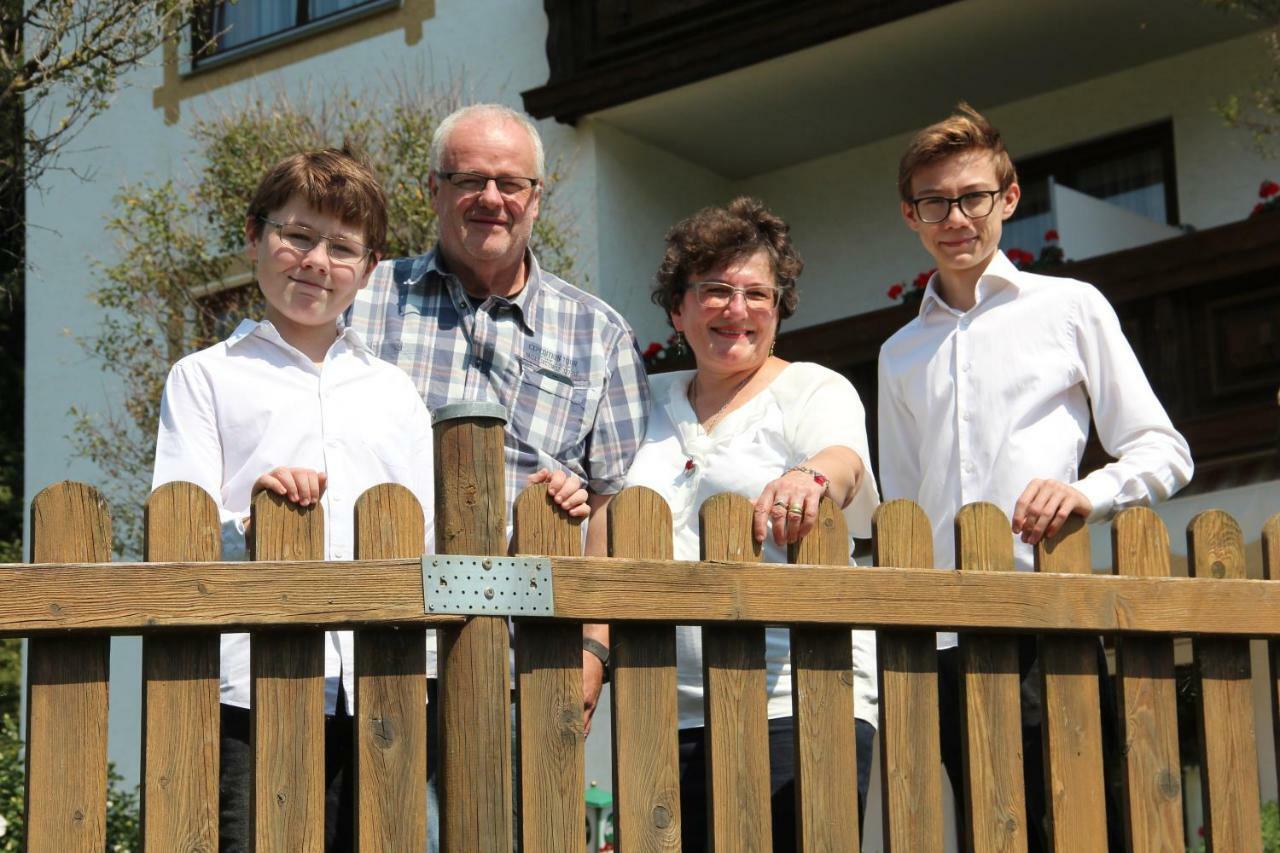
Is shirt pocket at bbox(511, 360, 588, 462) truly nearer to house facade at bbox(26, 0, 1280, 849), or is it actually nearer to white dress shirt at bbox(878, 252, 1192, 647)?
white dress shirt at bbox(878, 252, 1192, 647)

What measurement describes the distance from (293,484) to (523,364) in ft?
3.84

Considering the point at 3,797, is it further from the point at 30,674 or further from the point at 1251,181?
the point at 1251,181

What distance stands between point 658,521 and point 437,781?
1.93ft

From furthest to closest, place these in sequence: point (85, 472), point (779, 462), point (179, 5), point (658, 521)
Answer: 1. point (85, 472)
2. point (179, 5)
3. point (779, 462)
4. point (658, 521)

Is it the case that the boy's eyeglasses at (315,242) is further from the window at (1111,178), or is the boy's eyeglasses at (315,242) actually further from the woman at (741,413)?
the window at (1111,178)

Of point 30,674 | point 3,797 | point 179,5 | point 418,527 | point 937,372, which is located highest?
point 179,5

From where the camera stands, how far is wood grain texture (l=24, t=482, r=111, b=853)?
10.2ft

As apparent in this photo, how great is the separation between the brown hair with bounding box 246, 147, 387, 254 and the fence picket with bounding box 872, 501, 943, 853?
3.87 ft

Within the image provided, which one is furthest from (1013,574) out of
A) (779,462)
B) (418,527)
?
(418,527)

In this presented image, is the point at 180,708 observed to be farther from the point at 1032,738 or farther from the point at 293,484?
the point at 1032,738

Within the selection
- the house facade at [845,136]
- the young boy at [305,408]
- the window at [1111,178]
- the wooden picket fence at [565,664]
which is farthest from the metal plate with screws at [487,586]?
→ the window at [1111,178]

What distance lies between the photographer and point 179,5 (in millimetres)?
7262

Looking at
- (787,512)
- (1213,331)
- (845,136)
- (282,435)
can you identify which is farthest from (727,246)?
(845,136)

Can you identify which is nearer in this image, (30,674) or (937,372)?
(30,674)
